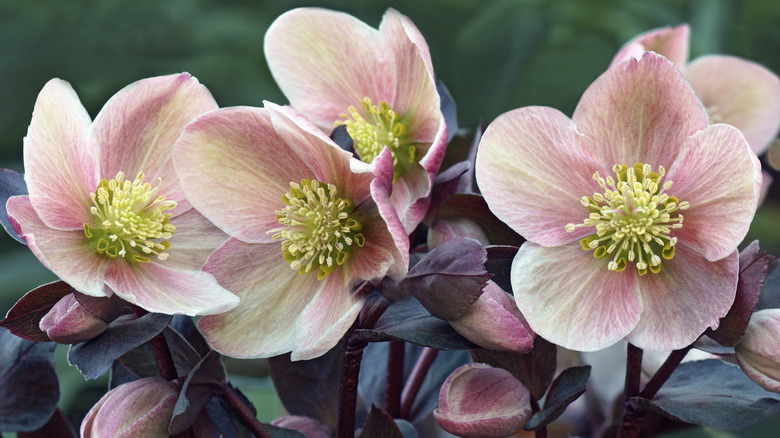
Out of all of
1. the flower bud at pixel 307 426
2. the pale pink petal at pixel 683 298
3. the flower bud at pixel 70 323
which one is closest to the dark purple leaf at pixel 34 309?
the flower bud at pixel 70 323

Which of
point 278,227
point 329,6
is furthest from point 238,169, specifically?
point 329,6

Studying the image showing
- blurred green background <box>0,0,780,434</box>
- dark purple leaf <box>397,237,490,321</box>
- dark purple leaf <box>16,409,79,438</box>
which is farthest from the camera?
blurred green background <box>0,0,780,434</box>

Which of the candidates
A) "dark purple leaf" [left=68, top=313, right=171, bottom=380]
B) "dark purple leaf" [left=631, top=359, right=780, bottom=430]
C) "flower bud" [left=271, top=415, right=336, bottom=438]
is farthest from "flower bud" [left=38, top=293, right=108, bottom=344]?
"dark purple leaf" [left=631, top=359, right=780, bottom=430]

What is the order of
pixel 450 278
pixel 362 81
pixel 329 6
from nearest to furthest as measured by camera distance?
pixel 450 278 < pixel 362 81 < pixel 329 6

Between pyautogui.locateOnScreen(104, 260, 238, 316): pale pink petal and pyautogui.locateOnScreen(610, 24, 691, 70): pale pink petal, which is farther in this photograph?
pyautogui.locateOnScreen(610, 24, 691, 70): pale pink petal

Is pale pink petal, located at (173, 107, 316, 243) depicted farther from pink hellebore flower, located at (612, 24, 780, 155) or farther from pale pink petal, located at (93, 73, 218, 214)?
pink hellebore flower, located at (612, 24, 780, 155)

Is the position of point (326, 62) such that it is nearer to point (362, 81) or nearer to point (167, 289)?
point (362, 81)
